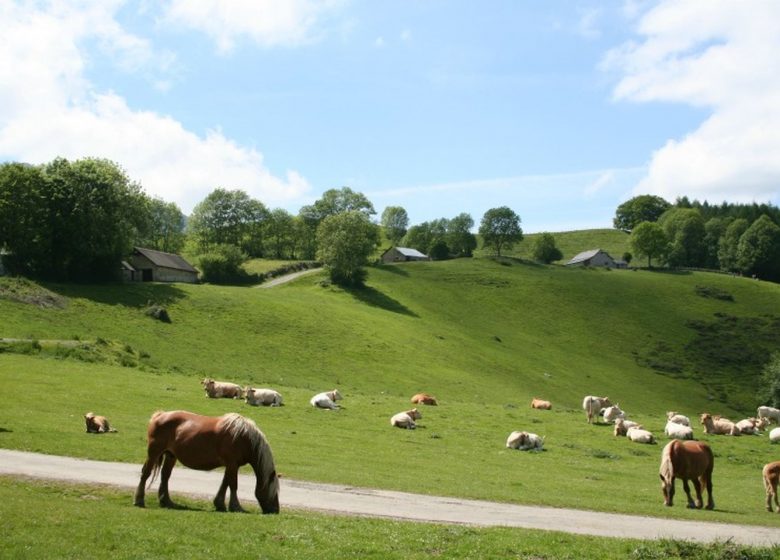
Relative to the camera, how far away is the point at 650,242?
151m

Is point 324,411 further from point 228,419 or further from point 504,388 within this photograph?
point 504,388

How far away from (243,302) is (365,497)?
60.3 meters

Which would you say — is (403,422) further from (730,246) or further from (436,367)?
(730,246)

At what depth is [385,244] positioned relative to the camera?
199 meters

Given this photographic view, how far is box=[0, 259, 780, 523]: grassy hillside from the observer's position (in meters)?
25.2

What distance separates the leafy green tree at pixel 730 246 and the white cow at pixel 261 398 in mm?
142930

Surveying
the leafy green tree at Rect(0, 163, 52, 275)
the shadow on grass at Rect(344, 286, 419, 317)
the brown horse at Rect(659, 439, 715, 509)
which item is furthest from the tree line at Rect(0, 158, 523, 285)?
the brown horse at Rect(659, 439, 715, 509)

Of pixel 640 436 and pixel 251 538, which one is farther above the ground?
pixel 251 538

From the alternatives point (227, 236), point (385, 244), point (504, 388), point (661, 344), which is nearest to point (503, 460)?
point (504, 388)

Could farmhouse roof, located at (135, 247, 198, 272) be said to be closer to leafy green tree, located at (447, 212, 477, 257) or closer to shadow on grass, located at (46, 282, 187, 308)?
shadow on grass, located at (46, 282, 187, 308)

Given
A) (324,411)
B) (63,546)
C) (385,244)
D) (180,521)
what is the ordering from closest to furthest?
(63,546), (180,521), (324,411), (385,244)

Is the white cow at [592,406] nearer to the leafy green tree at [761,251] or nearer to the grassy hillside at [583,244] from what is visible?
the leafy green tree at [761,251]

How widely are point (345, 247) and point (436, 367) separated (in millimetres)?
36765

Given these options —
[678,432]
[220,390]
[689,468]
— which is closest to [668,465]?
[689,468]
